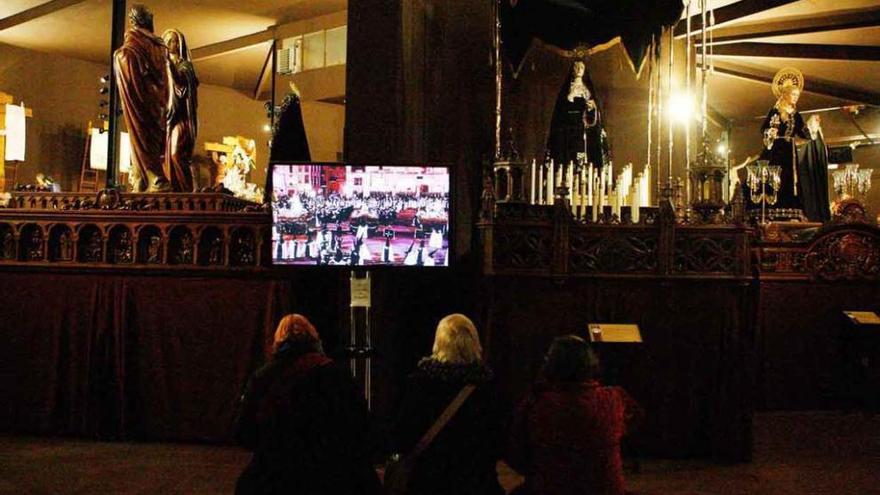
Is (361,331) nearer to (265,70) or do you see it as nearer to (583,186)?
(583,186)

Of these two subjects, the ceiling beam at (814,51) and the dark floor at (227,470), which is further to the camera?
the ceiling beam at (814,51)

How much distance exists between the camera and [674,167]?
1022cm

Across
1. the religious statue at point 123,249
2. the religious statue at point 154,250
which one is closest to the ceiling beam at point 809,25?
the religious statue at point 154,250

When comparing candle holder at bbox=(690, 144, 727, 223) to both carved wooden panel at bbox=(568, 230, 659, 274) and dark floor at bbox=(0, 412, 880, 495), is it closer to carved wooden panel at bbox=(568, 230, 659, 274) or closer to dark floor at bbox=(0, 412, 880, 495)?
carved wooden panel at bbox=(568, 230, 659, 274)

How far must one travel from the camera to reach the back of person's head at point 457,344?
3.96 meters

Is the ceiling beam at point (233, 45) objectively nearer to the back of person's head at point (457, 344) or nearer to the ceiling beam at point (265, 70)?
the ceiling beam at point (265, 70)

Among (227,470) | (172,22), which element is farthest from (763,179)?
(172,22)

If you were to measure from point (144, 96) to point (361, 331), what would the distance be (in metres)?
3.24

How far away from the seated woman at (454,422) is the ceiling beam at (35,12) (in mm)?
12241

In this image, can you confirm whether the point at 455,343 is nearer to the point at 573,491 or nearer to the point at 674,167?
the point at 573,491

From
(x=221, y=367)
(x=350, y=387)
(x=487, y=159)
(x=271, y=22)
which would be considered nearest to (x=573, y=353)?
(x=350, y=387)

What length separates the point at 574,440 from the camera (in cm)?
362

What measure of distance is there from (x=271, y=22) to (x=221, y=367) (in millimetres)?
10281

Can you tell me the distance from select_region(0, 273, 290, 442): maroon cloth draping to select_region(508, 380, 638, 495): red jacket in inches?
156
